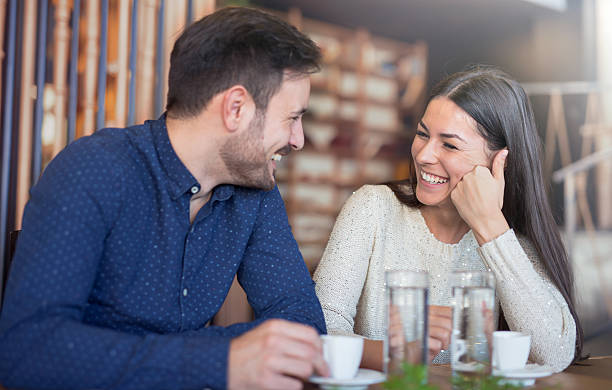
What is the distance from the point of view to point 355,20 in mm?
5812

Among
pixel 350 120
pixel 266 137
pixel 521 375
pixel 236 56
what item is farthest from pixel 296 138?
pixel 350 120

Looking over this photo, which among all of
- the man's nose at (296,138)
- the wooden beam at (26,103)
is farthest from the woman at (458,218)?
the wooden beam at (26,103)

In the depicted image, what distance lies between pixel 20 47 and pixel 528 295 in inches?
77.8

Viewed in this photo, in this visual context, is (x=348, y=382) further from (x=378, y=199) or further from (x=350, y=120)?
(x=350, y=120)

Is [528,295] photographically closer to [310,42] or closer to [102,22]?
[310,42]

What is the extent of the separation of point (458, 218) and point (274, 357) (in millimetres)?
1057

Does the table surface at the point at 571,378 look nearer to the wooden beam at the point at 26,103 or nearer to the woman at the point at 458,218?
the woman at the point at 458,218

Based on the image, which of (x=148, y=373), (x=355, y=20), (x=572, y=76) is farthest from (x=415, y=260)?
(x=355, y=20)

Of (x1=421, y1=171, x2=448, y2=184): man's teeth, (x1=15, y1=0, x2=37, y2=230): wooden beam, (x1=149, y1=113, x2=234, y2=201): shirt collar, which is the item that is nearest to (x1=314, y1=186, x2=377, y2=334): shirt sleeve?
(x1=421, y1=171, x2=448, y2=184): man's teeth

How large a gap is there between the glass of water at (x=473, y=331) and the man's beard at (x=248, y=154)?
503mm

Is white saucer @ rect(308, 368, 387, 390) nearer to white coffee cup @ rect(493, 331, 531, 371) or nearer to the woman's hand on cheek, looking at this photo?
white coffee cup @ rect(493, 331, 531, 371)

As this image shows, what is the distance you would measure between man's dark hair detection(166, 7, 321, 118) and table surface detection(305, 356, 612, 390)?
1.95ft

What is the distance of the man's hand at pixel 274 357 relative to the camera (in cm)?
91

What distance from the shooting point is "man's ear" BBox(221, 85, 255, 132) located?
1.25m
